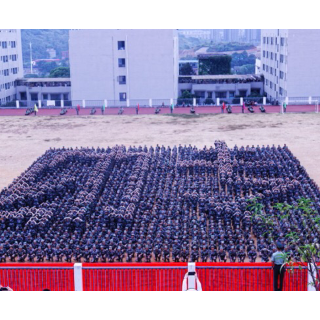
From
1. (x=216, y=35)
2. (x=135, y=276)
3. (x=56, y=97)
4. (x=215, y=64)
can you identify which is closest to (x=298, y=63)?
(x=56, y=97)

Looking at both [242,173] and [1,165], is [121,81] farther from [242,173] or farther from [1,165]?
[242,173]

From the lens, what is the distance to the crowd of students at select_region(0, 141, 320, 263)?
14352mm

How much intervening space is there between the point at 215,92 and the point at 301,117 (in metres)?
11.6

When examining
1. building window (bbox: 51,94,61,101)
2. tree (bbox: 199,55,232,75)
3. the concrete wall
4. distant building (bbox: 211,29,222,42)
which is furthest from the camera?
distant building (bbox: 211,29,222,42)

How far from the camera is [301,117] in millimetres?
39219

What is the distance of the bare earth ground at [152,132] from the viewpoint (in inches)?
1148

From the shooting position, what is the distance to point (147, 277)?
438 inches

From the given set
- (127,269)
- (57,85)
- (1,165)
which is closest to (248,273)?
(127,269)

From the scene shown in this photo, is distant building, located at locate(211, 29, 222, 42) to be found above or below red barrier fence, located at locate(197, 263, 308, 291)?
above

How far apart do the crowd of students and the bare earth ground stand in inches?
145

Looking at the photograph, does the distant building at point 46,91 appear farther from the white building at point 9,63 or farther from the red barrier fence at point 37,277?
the red barrier fence at point 37,277

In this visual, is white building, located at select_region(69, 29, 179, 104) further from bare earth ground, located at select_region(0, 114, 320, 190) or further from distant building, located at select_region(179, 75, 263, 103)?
bare earth ground, located at select_region(0, 114, 320, 190)

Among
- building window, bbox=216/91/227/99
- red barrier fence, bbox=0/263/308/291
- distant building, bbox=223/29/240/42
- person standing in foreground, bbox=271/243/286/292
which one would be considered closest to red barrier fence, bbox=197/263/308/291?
red barrier fence, bbox=0/263/308/291

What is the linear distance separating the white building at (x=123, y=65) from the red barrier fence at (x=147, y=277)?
117ft
